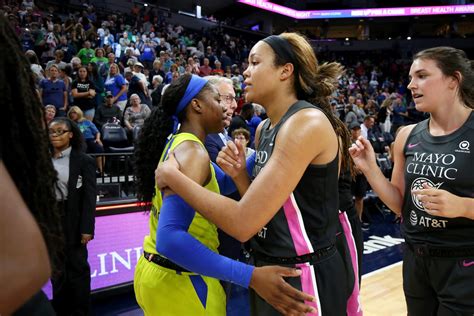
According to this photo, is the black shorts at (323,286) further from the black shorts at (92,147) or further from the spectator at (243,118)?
the black shorts at (92,147)

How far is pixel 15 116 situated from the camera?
865 millimetres

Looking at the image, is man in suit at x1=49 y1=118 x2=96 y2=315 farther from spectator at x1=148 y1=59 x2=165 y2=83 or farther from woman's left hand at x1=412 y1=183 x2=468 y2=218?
spectator at x1=148 y1=59 x2=165 y2=83

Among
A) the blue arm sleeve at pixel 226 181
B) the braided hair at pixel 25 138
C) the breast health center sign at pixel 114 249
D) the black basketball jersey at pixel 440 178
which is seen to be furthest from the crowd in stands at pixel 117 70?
the black basketball jersey at pixel 440 178

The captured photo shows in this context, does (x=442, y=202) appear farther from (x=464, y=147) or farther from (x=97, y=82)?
(x=97, y=82)

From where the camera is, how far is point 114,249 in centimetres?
435

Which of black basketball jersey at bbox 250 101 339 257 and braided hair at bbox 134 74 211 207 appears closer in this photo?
black basketball jersey at bbox 250 101 339 257

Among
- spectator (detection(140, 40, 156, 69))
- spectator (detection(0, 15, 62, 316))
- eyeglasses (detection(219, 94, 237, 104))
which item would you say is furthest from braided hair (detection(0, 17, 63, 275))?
spectator (detection(140, 40, 156, 69))

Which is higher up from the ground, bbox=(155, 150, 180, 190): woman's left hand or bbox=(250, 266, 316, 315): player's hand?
bbox=(155, 150, 180, 190): woman's left hand

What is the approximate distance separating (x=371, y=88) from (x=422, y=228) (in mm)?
18792

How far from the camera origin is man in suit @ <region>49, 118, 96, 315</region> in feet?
11.7

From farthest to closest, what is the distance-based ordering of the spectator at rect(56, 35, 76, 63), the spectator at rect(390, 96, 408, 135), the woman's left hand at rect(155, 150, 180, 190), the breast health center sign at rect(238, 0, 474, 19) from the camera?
the breast health center sign at rect(238, 0, 474, 19), the spectator at rect(390, 96, 408, 135), the spectator at rect(56, 35, 76, 63), the woman's left hand at rect(155, 150, 180, 190)

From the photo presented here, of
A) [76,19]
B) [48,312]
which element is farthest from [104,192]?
[76,19]

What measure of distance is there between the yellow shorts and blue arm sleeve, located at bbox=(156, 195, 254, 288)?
0.96 ft

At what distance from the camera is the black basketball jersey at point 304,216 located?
1508mm
